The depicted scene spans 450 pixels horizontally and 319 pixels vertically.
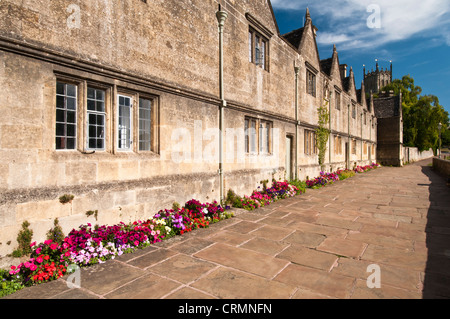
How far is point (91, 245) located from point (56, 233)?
0.63 meters

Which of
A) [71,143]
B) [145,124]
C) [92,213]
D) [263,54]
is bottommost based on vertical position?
[92,213]

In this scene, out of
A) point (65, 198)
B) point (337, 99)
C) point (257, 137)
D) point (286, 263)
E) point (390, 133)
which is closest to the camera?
point (286, 263)

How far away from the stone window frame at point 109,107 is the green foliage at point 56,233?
131cm

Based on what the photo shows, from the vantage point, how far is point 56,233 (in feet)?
14.8

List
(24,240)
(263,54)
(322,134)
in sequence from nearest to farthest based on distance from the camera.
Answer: (24,240) < (263,54) < (322,134)

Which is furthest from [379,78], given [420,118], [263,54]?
[263,54]

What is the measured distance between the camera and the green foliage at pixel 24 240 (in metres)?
4.09

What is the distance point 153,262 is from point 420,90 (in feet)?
200

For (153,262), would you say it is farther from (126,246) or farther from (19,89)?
(19,89)

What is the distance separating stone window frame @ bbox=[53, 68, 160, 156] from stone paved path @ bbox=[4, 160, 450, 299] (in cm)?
226

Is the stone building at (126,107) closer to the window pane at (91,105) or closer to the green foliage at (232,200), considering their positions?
the window pane at (91,105)

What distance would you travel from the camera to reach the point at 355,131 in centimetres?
2569

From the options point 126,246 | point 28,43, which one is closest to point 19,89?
point 28,43

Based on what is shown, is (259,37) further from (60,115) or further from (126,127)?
(60,115)
